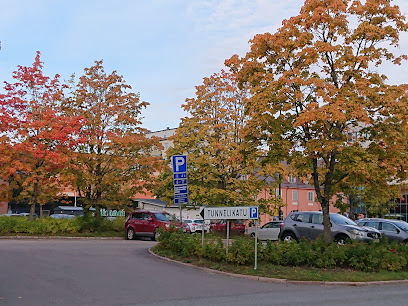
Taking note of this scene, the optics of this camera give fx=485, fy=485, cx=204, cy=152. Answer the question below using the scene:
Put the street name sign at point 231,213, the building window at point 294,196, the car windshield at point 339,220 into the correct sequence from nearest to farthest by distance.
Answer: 1. the street name sign at point 231,213
2. the car windshield at point 339,220
3. the building window at point 294,196

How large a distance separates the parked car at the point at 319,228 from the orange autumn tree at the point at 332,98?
13.4 ft

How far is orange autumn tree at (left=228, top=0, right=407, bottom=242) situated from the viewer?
14734 mm

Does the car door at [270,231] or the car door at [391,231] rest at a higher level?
the car door at [391,231]

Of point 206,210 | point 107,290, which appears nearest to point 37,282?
point 107,290

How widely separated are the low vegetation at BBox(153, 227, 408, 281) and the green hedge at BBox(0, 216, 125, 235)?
14409 millimetres

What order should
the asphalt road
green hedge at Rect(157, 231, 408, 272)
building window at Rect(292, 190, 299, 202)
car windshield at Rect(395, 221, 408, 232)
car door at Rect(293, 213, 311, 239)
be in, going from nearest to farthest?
the asphalt road
green hedge at Rect(157, 231, 408, 272)
car door at Rect(293, 213, 311, 239)
car windshield at Rect(395, 221, 408, 232)
building window at Rect(292, 190, 299, 202)

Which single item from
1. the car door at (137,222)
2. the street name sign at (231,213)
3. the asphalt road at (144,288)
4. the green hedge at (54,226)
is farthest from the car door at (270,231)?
the asphalt road at (144,288)

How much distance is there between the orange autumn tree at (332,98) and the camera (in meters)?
14.7

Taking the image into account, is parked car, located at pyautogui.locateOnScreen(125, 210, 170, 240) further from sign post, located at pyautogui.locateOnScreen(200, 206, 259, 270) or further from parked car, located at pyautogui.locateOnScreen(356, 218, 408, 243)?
sign post, located at pyautogui.locateOnScreen(200, 206, 259, 270)

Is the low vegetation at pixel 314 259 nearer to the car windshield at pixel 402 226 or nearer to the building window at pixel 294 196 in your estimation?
the car windshield at pixel 402 226

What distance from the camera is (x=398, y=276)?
13.3 m

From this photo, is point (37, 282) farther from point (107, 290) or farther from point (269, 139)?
point (269, 139)

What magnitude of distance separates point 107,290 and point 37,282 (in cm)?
188

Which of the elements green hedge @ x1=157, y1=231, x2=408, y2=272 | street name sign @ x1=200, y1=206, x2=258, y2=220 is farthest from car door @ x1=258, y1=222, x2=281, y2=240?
street name sign @ x1=200, y1=206, x2=258, y2=220
